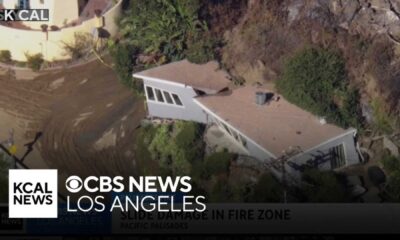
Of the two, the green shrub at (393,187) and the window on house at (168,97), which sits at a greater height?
the window on house at (168,97)

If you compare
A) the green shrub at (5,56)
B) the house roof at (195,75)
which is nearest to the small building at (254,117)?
the house roof at (195,75)

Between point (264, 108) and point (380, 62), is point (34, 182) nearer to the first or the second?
point (264, 108)

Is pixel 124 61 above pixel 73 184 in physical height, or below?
above

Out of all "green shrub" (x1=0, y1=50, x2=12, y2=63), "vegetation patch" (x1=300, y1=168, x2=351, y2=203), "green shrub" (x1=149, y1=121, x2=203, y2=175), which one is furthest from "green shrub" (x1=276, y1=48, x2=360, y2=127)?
"green shrub" (x1=0, y1=50, x2=12, y2=63)

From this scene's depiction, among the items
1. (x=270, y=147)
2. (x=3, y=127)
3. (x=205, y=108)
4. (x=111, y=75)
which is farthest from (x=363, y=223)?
(x=3, y=127)

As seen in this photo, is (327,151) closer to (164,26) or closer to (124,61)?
(164,26)

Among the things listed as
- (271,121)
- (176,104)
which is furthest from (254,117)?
(176,104)

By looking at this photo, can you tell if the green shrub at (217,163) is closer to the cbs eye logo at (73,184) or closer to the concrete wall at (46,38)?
the cbs eye logo at (73,184)
